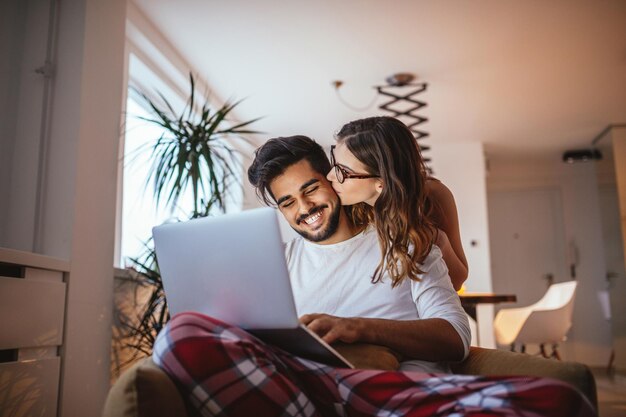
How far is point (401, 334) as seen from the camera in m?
1.37

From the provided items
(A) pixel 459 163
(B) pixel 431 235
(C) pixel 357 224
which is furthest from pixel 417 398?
(A) pixel 459 163

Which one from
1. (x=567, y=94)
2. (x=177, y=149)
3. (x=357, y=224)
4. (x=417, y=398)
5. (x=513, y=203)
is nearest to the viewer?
(x=417, y=398)

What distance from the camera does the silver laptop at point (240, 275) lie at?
1119mm

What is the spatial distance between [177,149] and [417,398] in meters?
2.87

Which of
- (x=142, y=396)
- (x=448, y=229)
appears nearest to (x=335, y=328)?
(x=142, y=396)

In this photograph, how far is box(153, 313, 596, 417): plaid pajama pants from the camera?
96 centimetres

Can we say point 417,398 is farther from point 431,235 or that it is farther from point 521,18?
point 521,18

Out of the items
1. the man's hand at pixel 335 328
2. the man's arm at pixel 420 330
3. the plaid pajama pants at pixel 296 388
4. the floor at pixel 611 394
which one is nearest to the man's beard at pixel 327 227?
the man's arm at pixel 420 330

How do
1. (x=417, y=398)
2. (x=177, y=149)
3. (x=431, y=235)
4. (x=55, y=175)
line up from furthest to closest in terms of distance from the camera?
(x=177, y=149), (x=55, y=175), (x=431, y=235), (x=417, y=398)

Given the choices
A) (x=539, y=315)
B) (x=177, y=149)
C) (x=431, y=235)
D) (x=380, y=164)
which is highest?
(x=177, y=149)

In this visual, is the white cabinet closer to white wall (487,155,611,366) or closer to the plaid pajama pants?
the plaid pajama pants

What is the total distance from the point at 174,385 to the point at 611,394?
486cm

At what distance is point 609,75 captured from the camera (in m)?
5.21

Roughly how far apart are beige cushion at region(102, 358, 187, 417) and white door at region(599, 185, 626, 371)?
6676 mm
